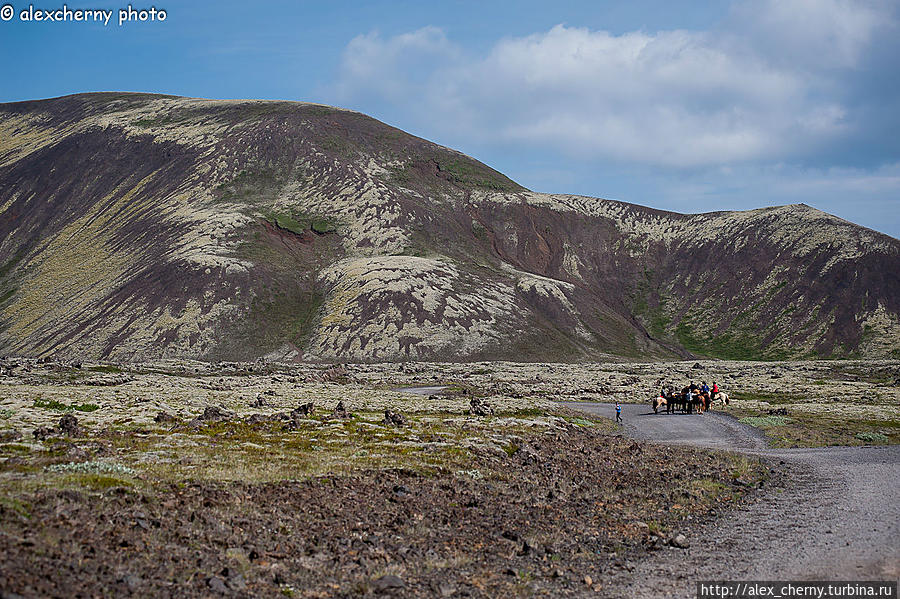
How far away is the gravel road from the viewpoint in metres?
13.6

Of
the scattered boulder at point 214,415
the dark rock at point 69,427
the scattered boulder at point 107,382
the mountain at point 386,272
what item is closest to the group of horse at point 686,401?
the scattered boulder at point 214,415

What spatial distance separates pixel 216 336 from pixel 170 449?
106 m

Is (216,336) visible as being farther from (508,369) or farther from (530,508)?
(530,508)

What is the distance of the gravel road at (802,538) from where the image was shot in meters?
13.6

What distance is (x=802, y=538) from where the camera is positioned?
641 inches

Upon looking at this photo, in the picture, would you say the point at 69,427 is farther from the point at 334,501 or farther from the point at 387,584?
the point at 387,584

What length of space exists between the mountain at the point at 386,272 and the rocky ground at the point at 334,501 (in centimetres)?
8844

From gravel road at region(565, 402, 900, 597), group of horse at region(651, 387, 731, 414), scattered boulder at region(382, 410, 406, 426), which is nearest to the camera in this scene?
gravel road at region(565, 402, 900, 597)

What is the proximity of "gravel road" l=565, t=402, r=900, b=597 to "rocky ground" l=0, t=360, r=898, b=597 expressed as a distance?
68 cm

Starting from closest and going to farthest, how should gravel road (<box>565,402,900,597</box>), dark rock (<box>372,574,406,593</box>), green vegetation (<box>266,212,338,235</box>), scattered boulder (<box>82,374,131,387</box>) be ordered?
1. dark rock (<box>372,574,406,593</box>)
2. gravel road (<box>565,402,900,597</box>)
3. scattered boulder (<box>82,374,131,387</box>)
4. green vegetation (<box>266,212,338,235</box>)

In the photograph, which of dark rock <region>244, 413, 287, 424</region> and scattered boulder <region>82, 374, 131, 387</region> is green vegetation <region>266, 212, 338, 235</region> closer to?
scattered boulder <region>82, 374, 131, 387</region>

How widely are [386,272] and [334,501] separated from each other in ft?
412

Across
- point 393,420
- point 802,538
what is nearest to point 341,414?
point 393,420

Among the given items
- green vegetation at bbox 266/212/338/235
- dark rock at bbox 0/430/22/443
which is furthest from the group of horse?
green vegetation at bbox 266/212/338/235
